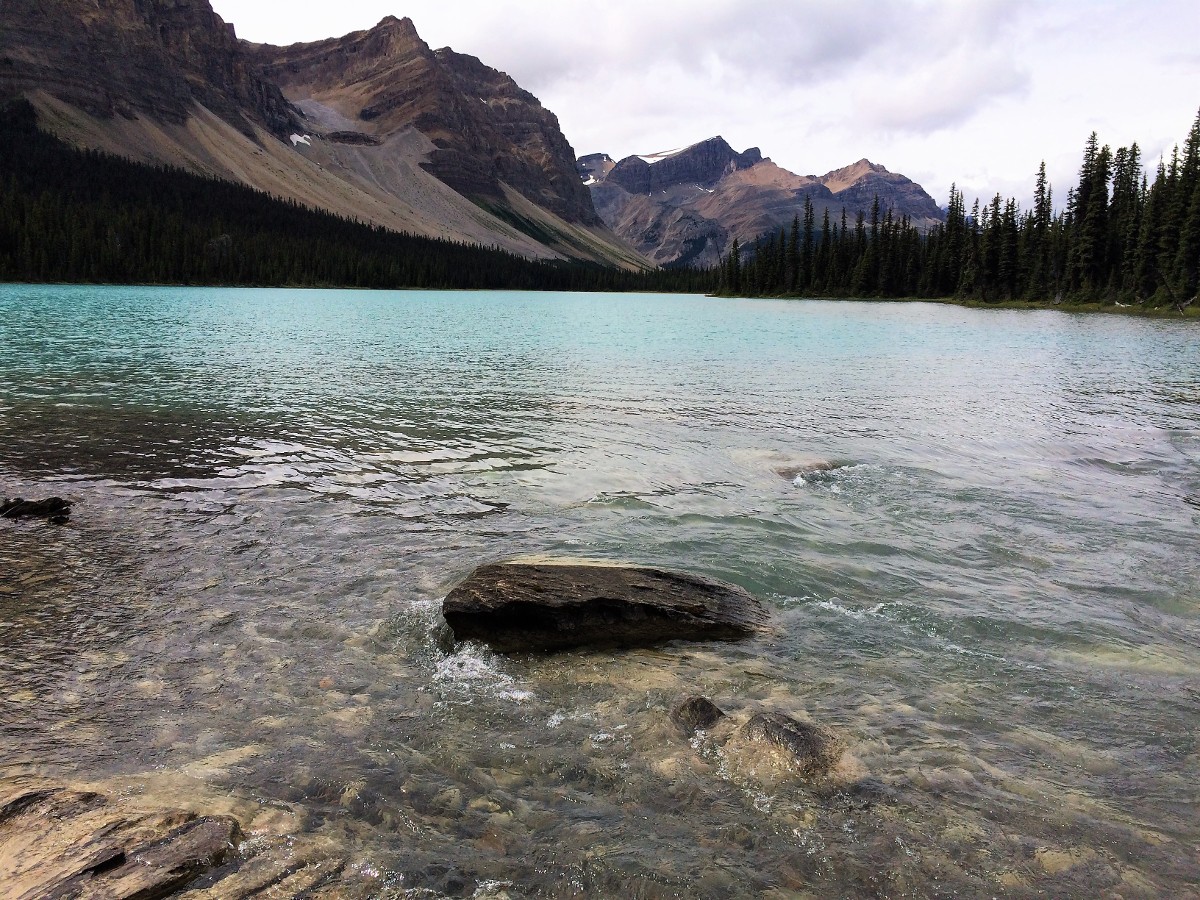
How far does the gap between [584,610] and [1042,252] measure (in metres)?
143

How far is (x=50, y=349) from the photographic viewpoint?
40.1 meters

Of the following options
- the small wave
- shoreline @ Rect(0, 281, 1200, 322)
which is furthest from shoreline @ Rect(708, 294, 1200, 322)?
the small wave

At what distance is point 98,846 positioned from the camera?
5191mm

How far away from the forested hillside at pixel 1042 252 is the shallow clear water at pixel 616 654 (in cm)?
9713

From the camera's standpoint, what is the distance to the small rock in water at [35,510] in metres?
12.9

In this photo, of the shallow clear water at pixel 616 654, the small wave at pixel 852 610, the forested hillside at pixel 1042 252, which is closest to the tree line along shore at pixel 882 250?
the forested hillside at pixel 1042 252

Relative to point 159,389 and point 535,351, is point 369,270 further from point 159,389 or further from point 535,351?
point 159,389

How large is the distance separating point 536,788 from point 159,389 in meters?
27.9

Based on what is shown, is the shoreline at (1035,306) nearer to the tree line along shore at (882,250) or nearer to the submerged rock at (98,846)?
the tree line along shore at (882,250)

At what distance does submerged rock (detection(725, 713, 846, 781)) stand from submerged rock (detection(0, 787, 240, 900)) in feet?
14.5

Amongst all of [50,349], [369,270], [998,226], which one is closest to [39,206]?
[369,270]

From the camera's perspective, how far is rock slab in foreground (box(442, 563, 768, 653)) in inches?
370

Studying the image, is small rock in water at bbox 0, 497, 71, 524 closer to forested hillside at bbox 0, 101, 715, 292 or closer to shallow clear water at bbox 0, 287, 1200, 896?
shallow clear water at bbox 0, 287, 1200, 896

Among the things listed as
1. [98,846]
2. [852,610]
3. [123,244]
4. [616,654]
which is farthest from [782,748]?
[123,244]
